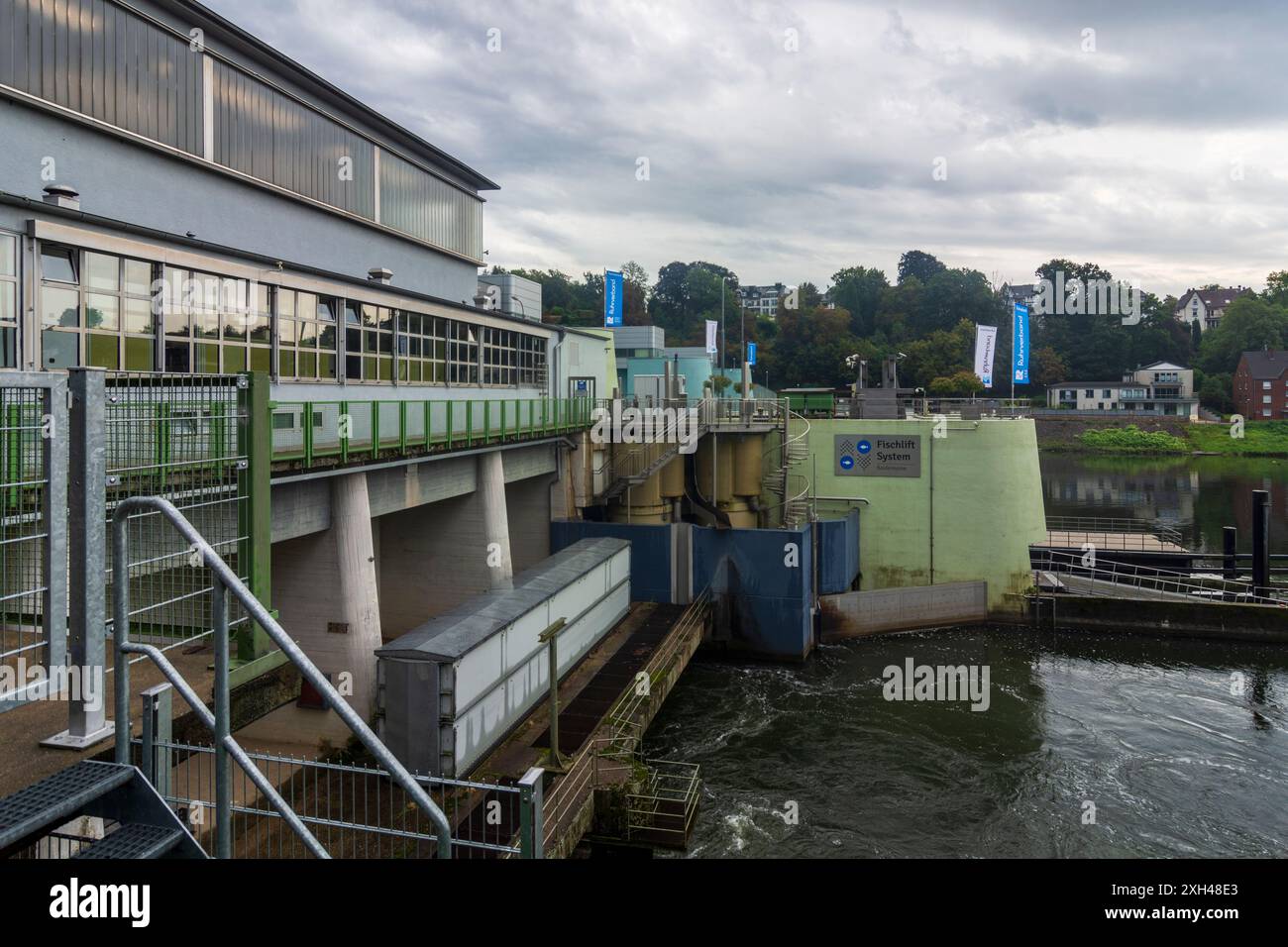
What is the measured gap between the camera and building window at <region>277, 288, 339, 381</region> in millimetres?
17078

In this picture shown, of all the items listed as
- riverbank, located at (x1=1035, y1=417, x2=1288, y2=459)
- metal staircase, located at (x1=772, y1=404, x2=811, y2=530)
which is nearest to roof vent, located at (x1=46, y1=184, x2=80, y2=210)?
metal staircase, located at (x1=772, y1=404, x2=811, y2=530)

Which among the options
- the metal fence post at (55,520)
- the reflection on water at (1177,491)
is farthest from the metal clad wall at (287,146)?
the reflection on water at (1177,491)

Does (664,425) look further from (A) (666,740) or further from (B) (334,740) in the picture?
(B) (334,740)

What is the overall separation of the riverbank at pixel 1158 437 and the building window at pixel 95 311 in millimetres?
97432

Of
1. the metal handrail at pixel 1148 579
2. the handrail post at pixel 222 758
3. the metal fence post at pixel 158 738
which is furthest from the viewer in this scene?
the metal handrail at pixel 1148 579

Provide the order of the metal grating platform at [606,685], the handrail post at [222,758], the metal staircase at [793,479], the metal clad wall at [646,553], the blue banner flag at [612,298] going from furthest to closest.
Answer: the blue banner flag at [612,298], the metal staircase at [793,479], the metal clad wall at [646,553], the metal grating platform at [606,685], the handrail post at [222,758]

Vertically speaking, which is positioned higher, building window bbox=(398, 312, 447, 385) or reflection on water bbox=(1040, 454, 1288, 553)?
building window bbox=(398, 312, 447, 385)

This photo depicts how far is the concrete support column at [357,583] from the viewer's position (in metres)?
15.8

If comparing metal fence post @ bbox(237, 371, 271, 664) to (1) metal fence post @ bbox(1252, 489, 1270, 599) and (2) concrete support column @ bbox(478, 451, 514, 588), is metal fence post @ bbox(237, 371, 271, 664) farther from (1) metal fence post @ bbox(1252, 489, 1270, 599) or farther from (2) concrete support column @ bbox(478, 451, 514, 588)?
(1) metal fence post @ bbox(1252, 489, 1270, 599)

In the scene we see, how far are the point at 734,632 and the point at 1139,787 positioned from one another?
11.2m

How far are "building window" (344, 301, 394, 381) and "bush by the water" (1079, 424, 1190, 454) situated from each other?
9192 cm

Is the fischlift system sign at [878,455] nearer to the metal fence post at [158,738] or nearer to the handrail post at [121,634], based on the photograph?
the metal fence post at [158,738]

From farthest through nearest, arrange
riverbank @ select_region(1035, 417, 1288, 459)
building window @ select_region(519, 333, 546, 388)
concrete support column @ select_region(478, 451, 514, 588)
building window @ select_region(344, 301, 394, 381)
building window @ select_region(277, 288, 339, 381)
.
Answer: riverbank @ select_region(1035, 417, 1288, 459)
building window @ select_region(519, 333, 546, 388)
concrete support column @ select_region(478, 451, 514, 588)
building window @ select_region(344, 301, 394, 381)
building window @ select_region(277, 288, 339, 381)
